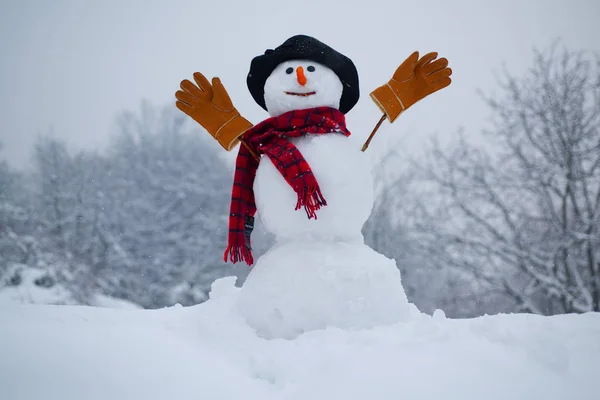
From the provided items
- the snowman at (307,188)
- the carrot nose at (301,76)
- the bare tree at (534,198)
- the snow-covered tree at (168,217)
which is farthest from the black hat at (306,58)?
the snow-covered tree at (168,217)

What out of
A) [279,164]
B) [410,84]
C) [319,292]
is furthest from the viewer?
[410,84]

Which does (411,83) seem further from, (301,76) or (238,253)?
(238,253)

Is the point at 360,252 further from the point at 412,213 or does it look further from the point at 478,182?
the point at 412,213

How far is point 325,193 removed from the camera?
236 cm

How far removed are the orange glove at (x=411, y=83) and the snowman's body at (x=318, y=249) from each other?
35 cm

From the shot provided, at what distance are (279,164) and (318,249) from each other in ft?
1.82

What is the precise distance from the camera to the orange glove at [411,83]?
8.73 feet

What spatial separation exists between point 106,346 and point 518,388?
151 cm

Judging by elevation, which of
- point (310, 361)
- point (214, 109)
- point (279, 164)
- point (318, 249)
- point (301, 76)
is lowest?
point (310, 361)

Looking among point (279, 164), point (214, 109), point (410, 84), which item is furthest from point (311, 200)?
point (410, 84)

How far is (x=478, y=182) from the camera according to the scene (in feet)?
24.0

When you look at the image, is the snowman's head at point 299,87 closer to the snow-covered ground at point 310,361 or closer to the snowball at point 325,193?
the snowball at point 325,193

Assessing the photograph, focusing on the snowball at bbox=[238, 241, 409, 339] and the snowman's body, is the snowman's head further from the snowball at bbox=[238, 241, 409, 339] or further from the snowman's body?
the snowball at bbox=[238, 241, 409, 339]

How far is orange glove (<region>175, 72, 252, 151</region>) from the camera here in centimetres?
257
